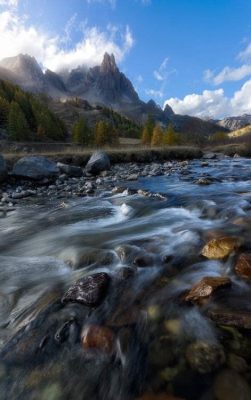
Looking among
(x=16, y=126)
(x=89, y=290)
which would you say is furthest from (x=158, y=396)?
(x=16, y=126)

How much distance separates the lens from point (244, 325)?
3.45 meters

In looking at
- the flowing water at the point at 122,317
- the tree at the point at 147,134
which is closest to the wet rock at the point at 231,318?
the flowing water at the point at 122,317

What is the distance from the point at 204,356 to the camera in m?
3.24

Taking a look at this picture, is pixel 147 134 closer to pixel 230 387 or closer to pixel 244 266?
pixel 244 266

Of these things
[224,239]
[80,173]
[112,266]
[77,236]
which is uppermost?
[224,239]

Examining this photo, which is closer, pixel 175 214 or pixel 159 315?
pixel 159 315

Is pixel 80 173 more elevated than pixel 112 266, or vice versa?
pixel 112 266

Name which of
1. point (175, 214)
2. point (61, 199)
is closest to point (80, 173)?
point (61, 199)

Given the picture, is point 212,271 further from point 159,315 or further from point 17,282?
point 17,282

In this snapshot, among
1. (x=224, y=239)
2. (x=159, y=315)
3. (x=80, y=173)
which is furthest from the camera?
(x=80, y=173)

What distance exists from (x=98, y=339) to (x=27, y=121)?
286ft

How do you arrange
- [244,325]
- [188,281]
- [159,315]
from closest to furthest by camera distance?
1. [244,325]
2. [159,315]
3. [188,281]

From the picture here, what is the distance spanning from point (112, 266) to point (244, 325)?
2.60 m

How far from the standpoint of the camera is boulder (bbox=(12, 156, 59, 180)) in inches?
728
